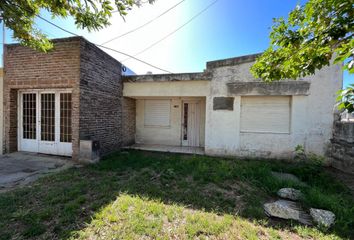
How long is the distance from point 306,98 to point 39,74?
8.90 m

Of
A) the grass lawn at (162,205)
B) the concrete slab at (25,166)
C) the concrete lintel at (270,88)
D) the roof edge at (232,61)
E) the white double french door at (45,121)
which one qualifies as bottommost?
the grass lawn at (162,205)

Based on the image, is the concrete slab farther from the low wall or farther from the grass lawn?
the low wall

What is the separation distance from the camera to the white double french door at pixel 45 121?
5.82 meters

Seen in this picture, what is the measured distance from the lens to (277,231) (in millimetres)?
2520

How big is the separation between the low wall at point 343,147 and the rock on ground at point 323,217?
3349 mm

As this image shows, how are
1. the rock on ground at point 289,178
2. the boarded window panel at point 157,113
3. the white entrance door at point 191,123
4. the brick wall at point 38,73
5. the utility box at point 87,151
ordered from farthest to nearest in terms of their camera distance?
the boarded window panel at point 157,113 < the white entrance door at point 191,123 < the brick wall at point 38,73 < the utility box at point 87,151 < the rock on ground at point 289,178

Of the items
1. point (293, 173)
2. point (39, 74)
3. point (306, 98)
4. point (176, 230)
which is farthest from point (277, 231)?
point (39, 74)

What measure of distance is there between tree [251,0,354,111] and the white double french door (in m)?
5.90

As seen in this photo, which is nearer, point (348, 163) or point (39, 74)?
point (348, 163)

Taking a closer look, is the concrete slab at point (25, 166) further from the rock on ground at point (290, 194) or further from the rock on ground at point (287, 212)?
the rock on ground at point (290, 194)

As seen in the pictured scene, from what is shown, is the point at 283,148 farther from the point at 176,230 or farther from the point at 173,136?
the point at 176,230

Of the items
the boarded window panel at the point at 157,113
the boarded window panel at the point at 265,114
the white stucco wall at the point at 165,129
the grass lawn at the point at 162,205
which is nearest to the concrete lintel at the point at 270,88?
the boarded window panel at the point at 265,114

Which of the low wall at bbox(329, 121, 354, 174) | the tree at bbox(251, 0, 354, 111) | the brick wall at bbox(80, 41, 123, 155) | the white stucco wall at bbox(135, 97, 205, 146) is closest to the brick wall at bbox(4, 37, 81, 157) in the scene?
the brick wall at bbox(80, 41, 123, 155)

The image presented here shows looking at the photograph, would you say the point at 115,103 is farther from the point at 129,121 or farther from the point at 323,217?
the point at 323,217
